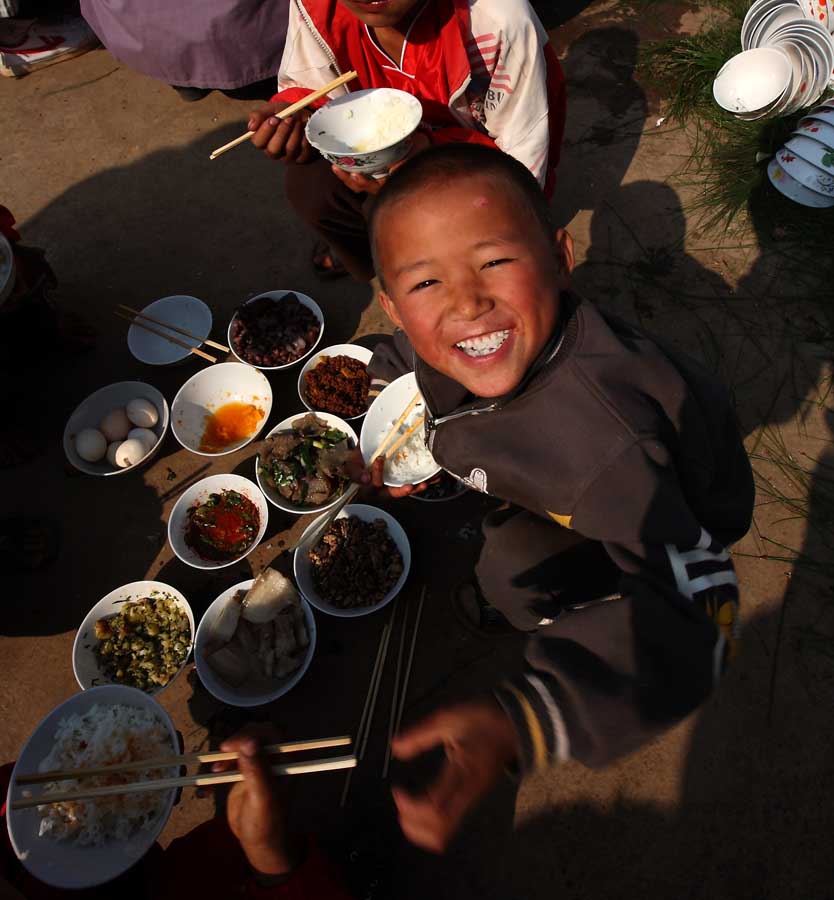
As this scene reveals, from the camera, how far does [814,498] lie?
3.10 meters

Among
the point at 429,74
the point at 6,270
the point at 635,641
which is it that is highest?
the point at 429,74

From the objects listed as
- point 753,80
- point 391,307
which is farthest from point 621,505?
point 753,80

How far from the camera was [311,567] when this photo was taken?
116 inches

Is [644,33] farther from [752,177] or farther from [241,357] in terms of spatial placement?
[241,357]

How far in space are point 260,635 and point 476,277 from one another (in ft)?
6.54

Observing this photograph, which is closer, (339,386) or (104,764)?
(104,764)

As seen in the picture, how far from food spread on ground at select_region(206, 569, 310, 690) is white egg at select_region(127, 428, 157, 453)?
1.04 meters

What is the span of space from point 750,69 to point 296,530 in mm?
4117

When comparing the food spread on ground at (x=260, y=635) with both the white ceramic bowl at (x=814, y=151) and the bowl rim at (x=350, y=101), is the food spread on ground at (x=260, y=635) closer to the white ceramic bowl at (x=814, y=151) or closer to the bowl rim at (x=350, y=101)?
the bowl rim at (x=350, y=101)

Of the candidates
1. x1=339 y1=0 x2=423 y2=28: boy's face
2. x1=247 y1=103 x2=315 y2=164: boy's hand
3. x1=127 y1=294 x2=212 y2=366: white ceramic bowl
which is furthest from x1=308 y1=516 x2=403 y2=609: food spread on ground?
x1=339 y1=0 x2=423 y2=28: boy's face

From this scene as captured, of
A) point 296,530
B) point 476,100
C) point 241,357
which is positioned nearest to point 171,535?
point 296,530

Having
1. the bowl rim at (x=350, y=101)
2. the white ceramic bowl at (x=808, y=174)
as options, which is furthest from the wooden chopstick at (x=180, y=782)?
the white ceramic bowl at (x=808, y=174)

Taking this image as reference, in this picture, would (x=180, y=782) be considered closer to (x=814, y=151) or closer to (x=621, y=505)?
(x=621, y=505)

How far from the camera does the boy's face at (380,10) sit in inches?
88.7
